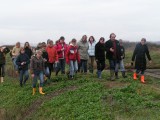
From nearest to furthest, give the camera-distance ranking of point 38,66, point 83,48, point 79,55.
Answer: point 38,66 → point 79,55 → point 83,48

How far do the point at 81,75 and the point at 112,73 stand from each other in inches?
76.0

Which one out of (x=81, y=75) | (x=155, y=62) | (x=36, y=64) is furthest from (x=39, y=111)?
(x=155, y=62)

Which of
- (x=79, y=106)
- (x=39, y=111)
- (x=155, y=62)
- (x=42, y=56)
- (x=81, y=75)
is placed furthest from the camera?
(x=155, y=62)

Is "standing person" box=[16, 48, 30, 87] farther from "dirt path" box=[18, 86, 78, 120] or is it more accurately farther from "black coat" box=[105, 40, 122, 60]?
"black coat" box=[105, 40, 122, 60]

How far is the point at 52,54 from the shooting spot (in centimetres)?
1742

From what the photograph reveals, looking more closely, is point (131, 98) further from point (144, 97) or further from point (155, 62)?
point (155, 62)

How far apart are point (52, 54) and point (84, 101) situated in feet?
15.7

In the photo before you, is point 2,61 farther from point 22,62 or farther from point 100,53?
point 100,53

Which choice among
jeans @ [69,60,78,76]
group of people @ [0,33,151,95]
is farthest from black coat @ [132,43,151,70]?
jeans @ [69,60,78,76]

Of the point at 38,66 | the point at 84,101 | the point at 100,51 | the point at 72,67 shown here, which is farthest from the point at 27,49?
the point at 84,101

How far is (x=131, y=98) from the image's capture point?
511 inches

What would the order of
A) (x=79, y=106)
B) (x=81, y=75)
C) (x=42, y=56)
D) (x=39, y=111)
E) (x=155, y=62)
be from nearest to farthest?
(x=79, y=106)
(x=39, y=111)
(x=42, y=56)
(x=81, y=75)
(x=155, y=62)

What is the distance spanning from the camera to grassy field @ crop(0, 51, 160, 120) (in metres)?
11.7

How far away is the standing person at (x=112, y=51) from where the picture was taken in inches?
660
